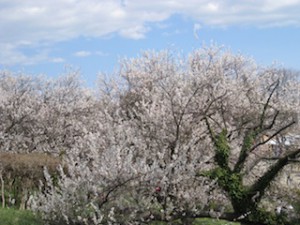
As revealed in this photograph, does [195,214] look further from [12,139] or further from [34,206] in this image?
[12,139]

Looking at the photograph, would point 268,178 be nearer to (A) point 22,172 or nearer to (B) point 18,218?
(B) point 18,218

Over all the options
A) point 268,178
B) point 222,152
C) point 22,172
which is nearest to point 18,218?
point 22,172

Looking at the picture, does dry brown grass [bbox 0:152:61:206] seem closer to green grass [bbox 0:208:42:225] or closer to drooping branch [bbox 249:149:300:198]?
green grass [bbox 0:208:42:225]

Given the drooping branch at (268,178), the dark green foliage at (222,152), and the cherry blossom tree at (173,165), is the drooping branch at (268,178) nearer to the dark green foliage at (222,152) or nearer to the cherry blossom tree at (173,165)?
the cherry blossom tree at (173,165)

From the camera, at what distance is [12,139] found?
21.3 m

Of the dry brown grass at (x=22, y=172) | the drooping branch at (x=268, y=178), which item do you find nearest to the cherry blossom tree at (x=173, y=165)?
the drooping branch at (x=268, y=178)

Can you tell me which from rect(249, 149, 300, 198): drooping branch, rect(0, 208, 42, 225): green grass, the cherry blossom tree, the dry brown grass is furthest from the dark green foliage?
the dry brown grass

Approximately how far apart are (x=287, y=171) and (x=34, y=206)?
6008mm

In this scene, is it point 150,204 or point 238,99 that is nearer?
point 150,204

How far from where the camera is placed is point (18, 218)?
10820mm

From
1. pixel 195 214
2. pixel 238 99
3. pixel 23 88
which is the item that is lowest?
pixel 195 214

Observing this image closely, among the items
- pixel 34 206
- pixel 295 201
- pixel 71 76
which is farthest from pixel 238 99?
pixel 71 76

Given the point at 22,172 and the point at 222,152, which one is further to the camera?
the point at 22,172

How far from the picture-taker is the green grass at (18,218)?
10.5 meters
